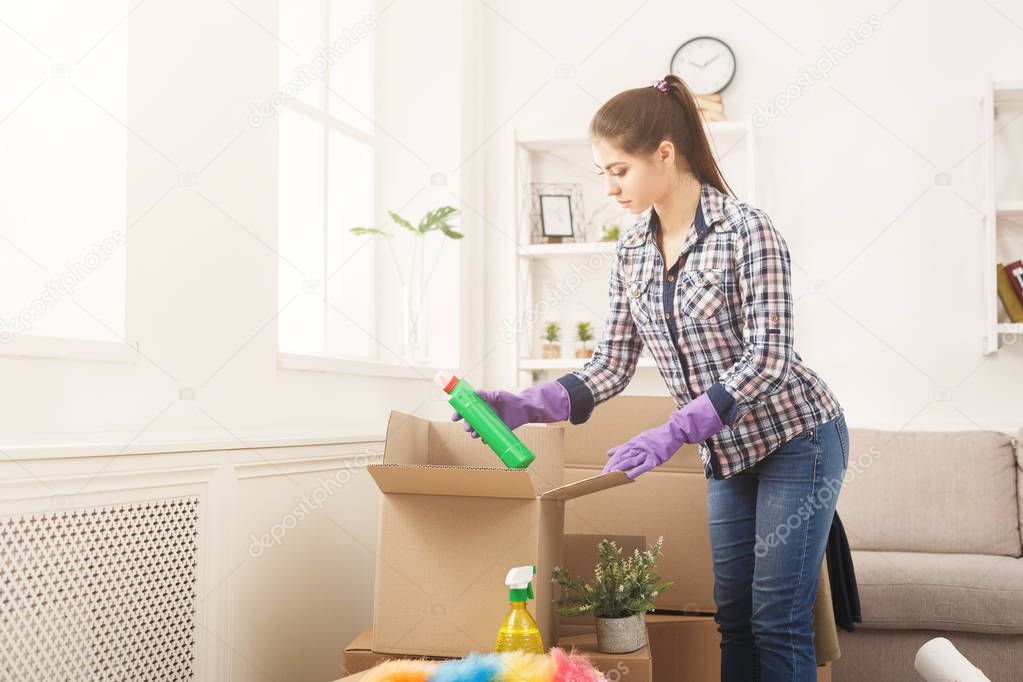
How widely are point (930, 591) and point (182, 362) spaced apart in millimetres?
1948

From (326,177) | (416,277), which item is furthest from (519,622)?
(416,277)

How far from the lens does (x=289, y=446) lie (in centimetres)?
194

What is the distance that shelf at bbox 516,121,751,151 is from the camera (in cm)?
303

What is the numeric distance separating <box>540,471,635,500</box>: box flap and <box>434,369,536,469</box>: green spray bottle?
67mm

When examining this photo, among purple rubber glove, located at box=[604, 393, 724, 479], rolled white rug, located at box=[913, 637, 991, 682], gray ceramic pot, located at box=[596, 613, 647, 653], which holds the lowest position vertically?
rolled white rug, located at box=[913, 637, 991, 682]

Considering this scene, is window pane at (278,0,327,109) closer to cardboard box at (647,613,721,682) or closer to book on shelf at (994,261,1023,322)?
cardboard box at (647,613,721,682)

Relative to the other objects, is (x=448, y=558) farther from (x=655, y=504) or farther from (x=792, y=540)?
(x=655, y=504)

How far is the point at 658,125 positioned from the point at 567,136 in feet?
5.30

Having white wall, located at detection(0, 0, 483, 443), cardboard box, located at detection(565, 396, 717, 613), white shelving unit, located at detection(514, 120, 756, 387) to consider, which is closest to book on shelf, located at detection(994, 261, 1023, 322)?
white shelving unit, located at detection(514, 120, 756, 387)

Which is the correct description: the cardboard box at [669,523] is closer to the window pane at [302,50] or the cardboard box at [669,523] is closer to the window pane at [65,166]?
the window pane at [65,166]

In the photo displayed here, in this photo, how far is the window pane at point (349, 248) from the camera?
2781 millimetres

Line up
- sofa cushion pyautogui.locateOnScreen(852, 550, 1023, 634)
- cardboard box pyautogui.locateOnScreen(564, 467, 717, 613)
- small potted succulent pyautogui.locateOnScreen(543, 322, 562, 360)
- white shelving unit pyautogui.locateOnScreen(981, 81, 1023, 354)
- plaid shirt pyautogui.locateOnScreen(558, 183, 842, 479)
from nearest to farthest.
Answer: plaid shirt pyautogui.locateOnScreen(558, 183, 842, 479) → cardboard box pyautogui.locateOnScreen(564, 467, 717, 613) → sofa cushion pyautogui.locateOnScreen(852, 550, 1023, 634) → white shelving unit pyautogui.locateOnScreen(981, 81, 1023, 354) → small potted succulent pyautogui.locateOnScreen(543, 322, 562, 360)

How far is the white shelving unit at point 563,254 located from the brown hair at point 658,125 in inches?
57.6

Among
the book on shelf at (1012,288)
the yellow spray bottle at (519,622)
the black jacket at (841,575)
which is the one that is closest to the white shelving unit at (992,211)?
the book on shelf at (1012,288)
